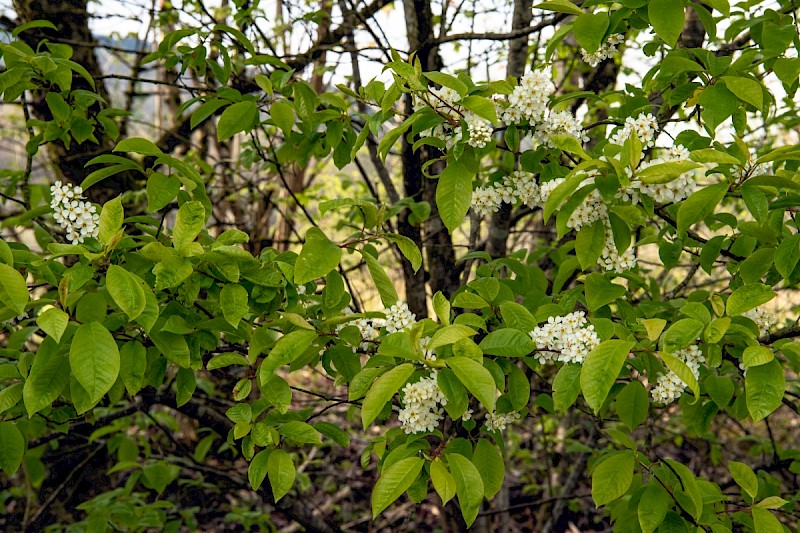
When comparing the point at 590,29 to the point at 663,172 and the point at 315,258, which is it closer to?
the point at 663,172

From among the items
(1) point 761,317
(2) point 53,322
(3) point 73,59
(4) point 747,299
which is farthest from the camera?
(3) point 73,59

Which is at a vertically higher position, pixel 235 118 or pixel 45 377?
pixel 235 118

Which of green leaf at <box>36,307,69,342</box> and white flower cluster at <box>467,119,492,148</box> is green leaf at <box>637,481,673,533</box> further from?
green leaf at <box>36,307,69,342</box>

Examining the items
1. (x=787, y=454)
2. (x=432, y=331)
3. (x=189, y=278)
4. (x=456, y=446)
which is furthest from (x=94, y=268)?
(x=787, y=454)

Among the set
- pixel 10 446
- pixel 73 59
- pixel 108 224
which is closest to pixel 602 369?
pixel 108 224

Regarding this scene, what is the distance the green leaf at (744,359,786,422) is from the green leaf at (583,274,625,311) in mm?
293

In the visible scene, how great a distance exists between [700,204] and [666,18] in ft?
1.30

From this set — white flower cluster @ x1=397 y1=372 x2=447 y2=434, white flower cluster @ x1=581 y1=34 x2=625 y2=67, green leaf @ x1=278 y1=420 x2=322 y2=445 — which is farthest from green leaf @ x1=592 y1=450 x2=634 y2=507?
white flower cluster @ x1=581 y1=34 x2=625 y2=67

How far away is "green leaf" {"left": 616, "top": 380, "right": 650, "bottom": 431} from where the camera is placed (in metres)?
1.46

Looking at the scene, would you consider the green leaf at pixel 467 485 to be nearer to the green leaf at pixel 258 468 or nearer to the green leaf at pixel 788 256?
the green leaf at pixel 258 468

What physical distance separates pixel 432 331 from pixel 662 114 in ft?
3.00

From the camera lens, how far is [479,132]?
130 cm

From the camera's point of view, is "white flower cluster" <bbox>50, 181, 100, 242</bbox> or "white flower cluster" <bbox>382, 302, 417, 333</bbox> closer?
"white flower cluster" <bbox>50, 181, 100, 242</bbox>

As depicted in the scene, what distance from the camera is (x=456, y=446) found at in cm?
141
